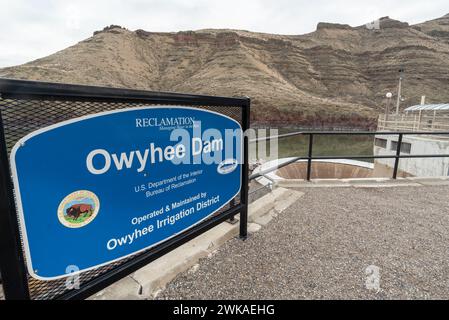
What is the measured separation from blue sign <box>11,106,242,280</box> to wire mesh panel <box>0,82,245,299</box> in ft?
0.15

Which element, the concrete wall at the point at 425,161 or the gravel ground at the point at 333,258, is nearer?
the gravel ground at the point at 333,258

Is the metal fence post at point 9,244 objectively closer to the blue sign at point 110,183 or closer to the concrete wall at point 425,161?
the blue sign at point 110,183

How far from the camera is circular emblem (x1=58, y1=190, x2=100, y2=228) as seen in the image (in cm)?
137

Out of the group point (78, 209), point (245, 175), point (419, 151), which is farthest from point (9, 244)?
point (419, 151)

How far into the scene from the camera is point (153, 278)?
2.09 meters

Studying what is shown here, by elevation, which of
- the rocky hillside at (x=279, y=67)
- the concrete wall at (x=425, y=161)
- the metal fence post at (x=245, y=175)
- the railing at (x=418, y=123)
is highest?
the rocky hillside at (x=279, y=67)

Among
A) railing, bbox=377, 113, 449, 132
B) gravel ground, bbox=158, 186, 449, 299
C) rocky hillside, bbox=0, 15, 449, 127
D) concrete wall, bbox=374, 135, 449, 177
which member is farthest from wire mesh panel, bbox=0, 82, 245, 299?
rocky hillside, bbox=0, 15, 449, 127

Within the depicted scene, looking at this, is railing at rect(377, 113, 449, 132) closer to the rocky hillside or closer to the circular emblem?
the rocky hillside

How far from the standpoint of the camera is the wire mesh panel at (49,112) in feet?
3.92

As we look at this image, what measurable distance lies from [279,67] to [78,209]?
8600 cm

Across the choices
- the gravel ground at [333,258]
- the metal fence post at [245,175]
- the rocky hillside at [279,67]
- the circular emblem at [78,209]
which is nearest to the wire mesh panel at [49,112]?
the circular emblem at [78,209]

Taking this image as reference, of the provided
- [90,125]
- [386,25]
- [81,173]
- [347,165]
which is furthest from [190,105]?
[386,25]

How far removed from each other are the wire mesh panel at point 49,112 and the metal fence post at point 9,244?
81 mm
